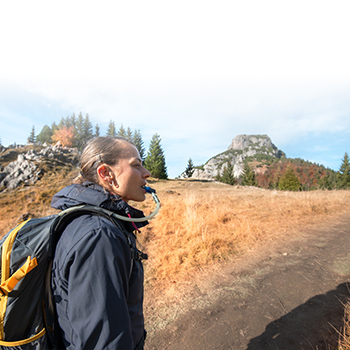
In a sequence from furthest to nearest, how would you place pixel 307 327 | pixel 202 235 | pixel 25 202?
pixel 25 202 < pixel 202 235 < pixel 307 327

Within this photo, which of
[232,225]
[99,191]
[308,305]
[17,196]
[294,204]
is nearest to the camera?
[99,191]

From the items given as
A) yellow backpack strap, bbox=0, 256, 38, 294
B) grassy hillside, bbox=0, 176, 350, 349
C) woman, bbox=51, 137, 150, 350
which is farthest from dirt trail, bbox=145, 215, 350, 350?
yellow backpack strap, bbox=0, 256, 38, 294

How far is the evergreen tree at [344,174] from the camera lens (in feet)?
157

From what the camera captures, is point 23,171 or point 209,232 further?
point 23,171

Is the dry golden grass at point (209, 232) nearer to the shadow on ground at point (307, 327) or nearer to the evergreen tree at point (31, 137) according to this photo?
the shadow on ground at point (307, 327)

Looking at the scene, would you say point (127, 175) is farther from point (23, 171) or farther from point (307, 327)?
point (23, 171)

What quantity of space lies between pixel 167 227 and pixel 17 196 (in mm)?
22238

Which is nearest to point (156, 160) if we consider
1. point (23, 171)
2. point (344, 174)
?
point (23, 171)

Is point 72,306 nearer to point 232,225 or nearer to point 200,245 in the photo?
point 200,245

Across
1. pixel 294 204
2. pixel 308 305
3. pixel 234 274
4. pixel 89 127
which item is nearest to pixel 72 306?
pixel 308 305

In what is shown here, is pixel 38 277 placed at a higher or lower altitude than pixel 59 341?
higher

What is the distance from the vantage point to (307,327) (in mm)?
2947

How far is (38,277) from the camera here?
1021 millimetres

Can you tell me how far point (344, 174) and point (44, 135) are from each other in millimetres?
104124
